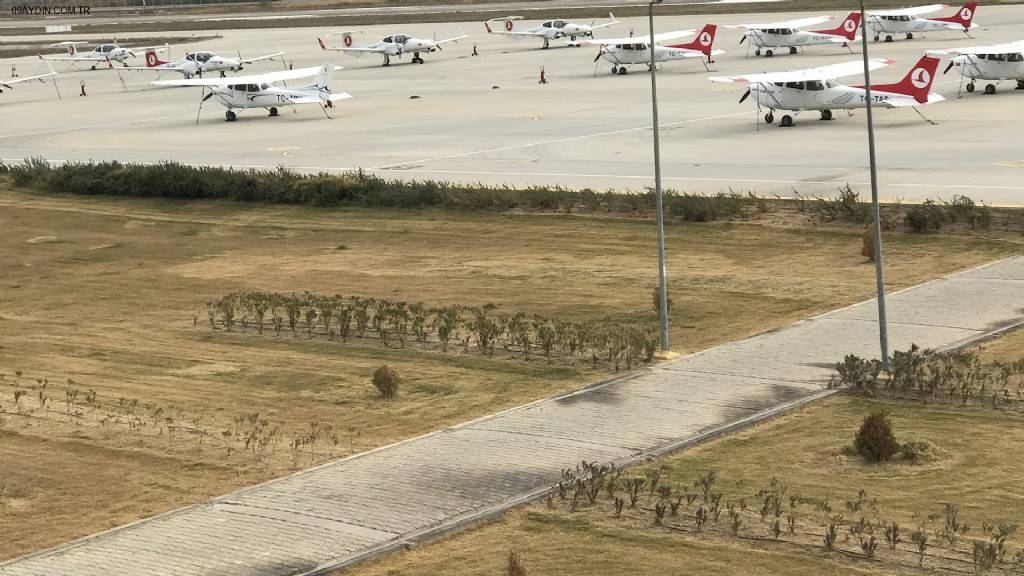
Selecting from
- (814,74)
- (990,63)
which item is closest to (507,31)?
(990,63)

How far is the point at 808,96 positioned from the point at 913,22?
109ft

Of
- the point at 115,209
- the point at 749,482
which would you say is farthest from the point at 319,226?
the point at 749,482

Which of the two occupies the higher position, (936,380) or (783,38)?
(783,38)

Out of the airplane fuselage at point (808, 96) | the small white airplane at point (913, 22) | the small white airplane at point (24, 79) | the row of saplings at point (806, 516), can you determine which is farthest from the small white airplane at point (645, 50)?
the row of saplings at point (806, 516)

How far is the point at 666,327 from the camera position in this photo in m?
→ 24.1

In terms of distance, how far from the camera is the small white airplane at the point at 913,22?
81.8 meters

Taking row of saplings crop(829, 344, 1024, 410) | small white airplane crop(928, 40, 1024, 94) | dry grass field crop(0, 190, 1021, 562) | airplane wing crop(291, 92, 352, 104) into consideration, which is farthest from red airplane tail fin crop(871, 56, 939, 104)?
row of saplings crop(829, 344, 1024, 410)

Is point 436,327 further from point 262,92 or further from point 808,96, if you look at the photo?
point 262,92

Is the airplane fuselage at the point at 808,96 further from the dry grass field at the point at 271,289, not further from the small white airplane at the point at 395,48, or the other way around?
the small white airplane at the point at 395,48

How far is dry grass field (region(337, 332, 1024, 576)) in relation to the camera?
1509cm

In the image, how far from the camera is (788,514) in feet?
54.0

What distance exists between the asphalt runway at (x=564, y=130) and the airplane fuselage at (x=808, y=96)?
2.58ft

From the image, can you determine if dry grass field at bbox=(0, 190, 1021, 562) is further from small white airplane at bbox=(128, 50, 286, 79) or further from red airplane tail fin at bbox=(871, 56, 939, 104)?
small white airplane at bbox=(128, 50, 286, 79)

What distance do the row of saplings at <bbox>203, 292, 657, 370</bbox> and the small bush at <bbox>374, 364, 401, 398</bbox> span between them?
114 inches
